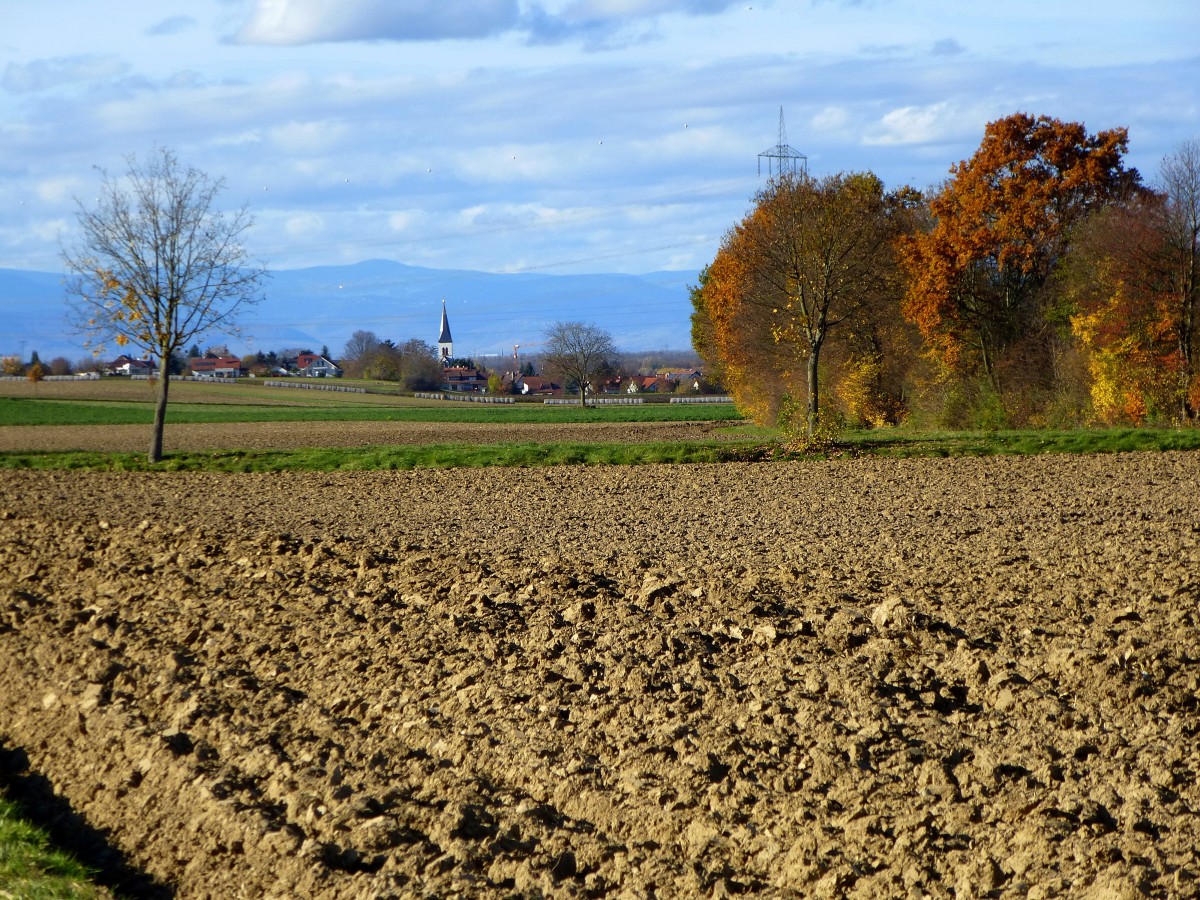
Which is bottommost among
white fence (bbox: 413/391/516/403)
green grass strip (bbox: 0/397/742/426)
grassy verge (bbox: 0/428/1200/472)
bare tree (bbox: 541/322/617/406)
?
grassy verge (bbox: 0/428/1200/472)

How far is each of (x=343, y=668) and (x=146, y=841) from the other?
2883mm

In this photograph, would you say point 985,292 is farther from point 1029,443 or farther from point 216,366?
point 216,366

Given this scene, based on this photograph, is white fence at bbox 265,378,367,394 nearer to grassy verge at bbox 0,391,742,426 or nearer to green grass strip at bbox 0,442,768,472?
grassy verge at bbox 0,391,742,426

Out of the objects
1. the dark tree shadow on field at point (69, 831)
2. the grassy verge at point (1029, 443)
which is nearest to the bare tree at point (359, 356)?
the grassy verge at point (1029, 443)

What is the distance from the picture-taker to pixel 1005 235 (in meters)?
45.4

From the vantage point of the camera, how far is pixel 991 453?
29984 mm

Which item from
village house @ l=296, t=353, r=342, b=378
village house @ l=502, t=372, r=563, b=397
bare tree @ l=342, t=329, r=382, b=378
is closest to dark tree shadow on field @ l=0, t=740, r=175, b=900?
village house @ l=502, t=372, r=563, b=397

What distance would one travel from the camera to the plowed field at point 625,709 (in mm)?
6605

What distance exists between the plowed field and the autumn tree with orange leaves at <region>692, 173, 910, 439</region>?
56.8ft

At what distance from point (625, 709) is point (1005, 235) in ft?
135

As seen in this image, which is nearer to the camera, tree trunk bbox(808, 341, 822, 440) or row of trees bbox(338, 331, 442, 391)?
tree trunk bbox(808, 341, 822, 440)

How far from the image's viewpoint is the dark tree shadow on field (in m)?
6.96

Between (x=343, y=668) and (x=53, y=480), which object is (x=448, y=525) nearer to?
(x=343, y=668)

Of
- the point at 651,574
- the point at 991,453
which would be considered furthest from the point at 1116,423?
the point at 651,574
